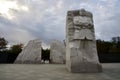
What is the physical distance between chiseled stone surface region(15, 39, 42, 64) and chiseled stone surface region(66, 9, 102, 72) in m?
7.47

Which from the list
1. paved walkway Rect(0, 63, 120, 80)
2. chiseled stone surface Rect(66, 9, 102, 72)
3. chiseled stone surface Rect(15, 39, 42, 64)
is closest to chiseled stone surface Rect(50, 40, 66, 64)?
chiseled stone surface Rect(15, 39, 42, 64)

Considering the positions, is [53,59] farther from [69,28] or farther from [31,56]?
[69,28]

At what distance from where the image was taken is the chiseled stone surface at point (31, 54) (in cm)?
1612

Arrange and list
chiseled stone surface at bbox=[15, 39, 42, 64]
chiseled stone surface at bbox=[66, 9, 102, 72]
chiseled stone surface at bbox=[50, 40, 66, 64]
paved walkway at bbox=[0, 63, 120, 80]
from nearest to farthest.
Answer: paved walkway at bbox=[0, 63, 120, 80] < chiseled stone surface at bbox=[66, 9, 102, 72] < chiseled stone surface at bbox=[15, 39, 42, 64] < chiseled stone surface at bbox=[50, 40, 66, 64]

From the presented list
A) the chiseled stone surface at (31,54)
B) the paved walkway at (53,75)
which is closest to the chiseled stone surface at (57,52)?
the chiseled stone surface at (31,54)

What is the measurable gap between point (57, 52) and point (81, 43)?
322 inches

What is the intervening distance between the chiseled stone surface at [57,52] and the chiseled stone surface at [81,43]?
7.46m

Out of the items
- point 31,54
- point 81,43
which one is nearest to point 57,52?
point 31,54

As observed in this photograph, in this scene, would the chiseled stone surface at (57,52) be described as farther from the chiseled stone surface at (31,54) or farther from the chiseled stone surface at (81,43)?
the chiseled stone surface at (81,43)

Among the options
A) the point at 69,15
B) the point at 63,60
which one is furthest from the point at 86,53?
the point at 63,60

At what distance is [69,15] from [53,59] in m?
7.89

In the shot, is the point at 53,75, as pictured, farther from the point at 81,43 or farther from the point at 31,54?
the point at 31,54

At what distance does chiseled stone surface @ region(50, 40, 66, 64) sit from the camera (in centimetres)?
1665

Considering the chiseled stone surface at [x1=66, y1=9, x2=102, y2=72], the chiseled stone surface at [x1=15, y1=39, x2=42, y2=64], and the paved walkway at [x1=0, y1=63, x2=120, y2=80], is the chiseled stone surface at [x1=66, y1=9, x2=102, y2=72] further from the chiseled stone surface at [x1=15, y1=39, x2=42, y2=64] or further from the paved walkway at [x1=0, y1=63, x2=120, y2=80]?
the chiseled stone surface at [x1=15, y1=39, x2=42, y2=64]
